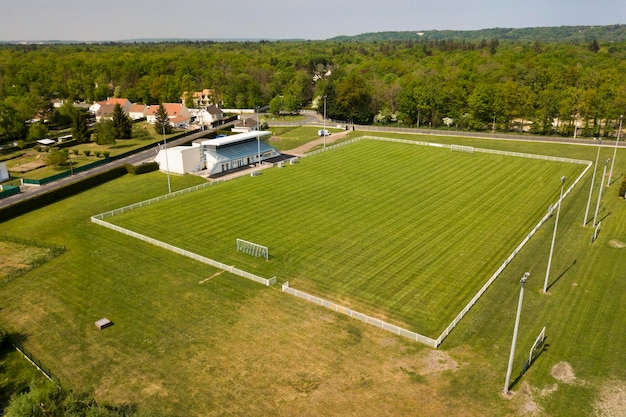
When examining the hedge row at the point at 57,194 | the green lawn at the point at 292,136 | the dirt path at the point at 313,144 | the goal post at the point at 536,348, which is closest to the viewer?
the goal post at the point at 536,348

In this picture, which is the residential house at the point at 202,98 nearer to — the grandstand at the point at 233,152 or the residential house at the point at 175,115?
the residential house at the point at 175,115

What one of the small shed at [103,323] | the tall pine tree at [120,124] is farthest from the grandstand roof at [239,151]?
the small shed at [103,323]

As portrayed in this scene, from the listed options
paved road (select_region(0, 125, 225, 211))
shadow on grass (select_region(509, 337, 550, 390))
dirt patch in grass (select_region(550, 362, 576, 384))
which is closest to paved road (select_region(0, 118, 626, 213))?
paved road (select_region(0, 125, 225, 211))

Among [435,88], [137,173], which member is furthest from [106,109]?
[435,88]

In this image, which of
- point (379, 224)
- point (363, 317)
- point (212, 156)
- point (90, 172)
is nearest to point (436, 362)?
point (363, 317)

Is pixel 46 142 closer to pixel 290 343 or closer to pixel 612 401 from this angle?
pixel 290 343

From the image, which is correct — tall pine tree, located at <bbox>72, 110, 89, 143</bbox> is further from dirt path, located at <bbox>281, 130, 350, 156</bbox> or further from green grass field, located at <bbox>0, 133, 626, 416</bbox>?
green grass field, located at <bbox>0, 133, 626, 416</bbox>

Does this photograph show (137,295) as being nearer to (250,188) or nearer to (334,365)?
(334,365)
